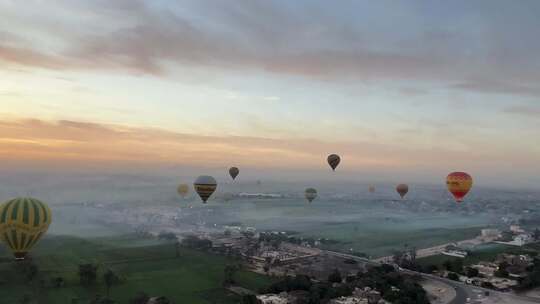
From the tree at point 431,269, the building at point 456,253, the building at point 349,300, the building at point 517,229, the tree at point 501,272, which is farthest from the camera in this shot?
the building at point 517,229

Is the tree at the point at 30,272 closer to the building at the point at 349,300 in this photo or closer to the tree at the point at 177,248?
the tree at the point at 177,248

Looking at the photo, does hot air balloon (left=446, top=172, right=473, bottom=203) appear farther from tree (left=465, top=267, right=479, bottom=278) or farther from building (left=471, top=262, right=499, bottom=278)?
building (left=471, top=262, right=499, bottom=278)

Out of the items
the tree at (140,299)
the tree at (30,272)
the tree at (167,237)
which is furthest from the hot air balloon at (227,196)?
the tree at (140,299)

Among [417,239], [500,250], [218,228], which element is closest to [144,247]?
[218,228]

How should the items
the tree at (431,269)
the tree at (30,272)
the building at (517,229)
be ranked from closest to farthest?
1. the tree at (30,272)
2. the tree at (431,269)
3. the building at (517,229)

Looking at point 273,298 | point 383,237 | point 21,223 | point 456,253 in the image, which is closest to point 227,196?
point 383,237

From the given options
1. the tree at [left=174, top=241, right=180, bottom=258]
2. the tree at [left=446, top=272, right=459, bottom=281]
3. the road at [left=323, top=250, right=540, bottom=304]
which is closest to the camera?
the road at [left=323, top=250, right=540, bottom=304]

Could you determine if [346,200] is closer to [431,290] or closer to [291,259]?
[291,259]

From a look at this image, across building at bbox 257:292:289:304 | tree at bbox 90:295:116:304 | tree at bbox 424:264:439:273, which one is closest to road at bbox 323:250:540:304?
tree at bbox 424:264:439:273
